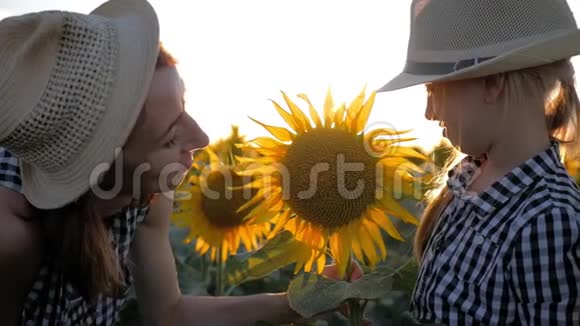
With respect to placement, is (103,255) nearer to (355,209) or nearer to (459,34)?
(355,209)

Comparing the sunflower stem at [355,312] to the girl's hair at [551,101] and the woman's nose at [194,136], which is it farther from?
the woman's nose at [194,136]

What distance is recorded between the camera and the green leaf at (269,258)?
75.7 inches

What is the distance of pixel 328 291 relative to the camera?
180 centimetres

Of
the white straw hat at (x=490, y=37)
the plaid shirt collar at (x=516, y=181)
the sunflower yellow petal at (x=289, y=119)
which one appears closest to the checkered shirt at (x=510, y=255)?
the plaid shirt collar at (x=516, y=181)

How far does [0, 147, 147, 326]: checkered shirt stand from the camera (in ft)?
6.59

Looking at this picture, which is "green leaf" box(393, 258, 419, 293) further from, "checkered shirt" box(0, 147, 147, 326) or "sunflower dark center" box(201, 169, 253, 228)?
"sunflower dark center" box(201, 169, 253, 228)

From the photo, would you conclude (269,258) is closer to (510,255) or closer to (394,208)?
(394,208)

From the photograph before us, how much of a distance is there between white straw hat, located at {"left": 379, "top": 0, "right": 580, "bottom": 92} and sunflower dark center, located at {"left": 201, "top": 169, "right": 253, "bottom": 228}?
1.30 m

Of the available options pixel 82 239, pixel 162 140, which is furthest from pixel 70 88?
pixel 82 239

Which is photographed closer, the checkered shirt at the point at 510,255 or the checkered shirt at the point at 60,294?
the checkered shirt at the point at 510,255

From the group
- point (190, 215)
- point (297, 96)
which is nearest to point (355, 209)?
point (297, 96)

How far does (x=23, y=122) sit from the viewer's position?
167cm

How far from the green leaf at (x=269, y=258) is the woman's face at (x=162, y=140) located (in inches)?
9.7

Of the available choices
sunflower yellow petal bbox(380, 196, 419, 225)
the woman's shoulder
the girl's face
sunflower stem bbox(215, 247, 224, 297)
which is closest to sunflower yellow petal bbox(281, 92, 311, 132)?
sunflower yellow petal bbox(380, 196, 419, 225)
